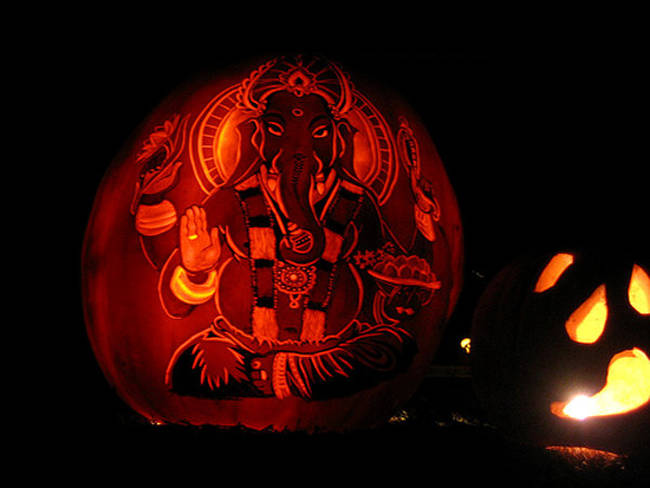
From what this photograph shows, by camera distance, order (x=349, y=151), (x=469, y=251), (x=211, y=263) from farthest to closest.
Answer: (x=469, y=251) → (x=349, y=151) → (x=211, y=263)

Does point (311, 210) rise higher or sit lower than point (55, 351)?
higher

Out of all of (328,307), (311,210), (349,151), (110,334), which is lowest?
(110,334)

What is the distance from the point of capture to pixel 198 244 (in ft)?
8.04

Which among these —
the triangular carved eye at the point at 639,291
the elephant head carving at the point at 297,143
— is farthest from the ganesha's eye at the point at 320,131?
the triangular carved eye at the point at 639,291

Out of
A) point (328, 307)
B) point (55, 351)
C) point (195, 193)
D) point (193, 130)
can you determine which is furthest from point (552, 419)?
point (55, 351)

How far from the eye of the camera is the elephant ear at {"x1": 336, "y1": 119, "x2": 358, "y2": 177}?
8.46 ft

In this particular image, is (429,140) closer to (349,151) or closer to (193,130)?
(349,151)

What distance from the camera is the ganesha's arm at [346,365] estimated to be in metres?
2.45

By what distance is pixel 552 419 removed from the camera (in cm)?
251

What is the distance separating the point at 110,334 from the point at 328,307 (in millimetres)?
790

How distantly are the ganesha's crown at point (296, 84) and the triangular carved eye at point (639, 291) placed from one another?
4.02 ft

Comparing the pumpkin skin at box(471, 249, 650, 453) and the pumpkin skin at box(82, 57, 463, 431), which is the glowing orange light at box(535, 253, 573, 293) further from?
the pumpkin skin at box(82, 57, 463, 431)

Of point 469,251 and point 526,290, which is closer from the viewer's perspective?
point 526,290

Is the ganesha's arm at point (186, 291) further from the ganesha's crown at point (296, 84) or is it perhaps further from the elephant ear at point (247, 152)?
the ganesha's crown at point (296, 84)
